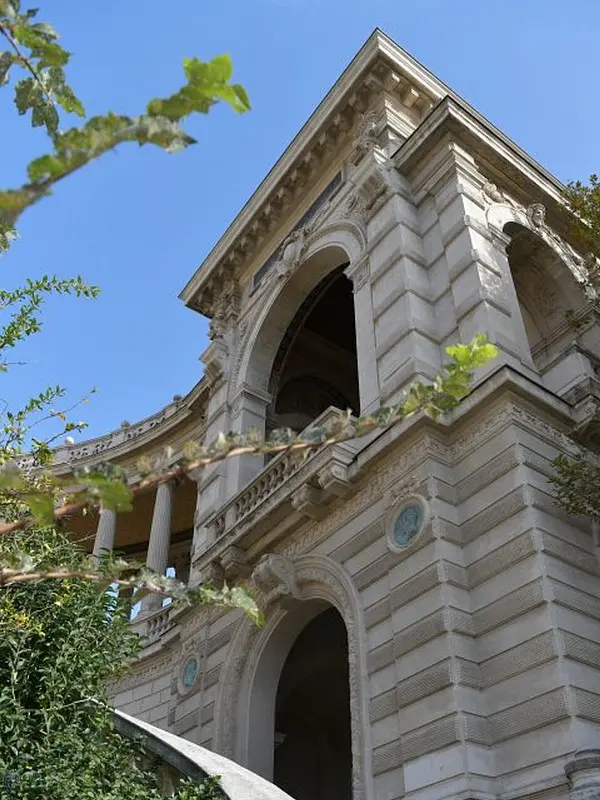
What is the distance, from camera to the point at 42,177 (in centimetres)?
334

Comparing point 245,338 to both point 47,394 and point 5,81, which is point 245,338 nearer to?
point 47,394

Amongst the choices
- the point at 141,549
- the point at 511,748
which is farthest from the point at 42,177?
the point at 141,549

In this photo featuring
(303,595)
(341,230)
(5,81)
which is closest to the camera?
(5,81)

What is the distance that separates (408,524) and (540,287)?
8853 mm

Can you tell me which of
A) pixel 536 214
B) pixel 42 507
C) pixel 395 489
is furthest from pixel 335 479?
pixel 42 507

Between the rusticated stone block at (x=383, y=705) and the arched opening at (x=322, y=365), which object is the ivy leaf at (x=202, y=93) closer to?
the rusticated stone block at (x=383, y=705)

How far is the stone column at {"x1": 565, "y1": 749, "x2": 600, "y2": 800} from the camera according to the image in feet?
25.9

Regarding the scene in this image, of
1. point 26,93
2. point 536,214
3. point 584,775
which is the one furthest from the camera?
point 536,214

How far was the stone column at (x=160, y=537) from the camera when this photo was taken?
25.0 m

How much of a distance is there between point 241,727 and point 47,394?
8.39 m

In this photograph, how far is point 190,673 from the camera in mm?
16734

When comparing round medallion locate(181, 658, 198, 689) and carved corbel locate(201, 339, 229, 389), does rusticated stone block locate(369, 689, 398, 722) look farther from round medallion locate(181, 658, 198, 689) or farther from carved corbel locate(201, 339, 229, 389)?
carved corbel locate(201, 339, 229, 389)

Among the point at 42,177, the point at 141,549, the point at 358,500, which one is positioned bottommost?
the point at 42,177

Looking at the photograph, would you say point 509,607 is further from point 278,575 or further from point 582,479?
point 278,575
